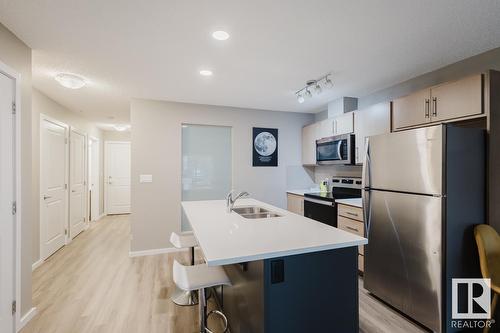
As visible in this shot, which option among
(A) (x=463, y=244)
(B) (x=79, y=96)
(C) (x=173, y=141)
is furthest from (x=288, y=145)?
(B) (x=79, y=96)

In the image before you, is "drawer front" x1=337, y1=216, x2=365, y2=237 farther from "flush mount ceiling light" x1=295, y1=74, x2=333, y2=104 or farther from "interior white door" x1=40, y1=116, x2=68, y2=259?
"interior white door" x1=40, y1=116, x2=68, y2=259

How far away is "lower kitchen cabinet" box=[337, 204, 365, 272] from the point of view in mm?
2822

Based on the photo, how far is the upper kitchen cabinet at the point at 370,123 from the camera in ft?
9.48

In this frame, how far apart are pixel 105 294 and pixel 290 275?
2.28 metres

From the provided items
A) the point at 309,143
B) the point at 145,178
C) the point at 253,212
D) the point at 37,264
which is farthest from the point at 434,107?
the point at 37,264

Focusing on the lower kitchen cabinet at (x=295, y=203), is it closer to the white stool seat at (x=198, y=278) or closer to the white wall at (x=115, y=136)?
the white stool seat at (x=198, y=278)

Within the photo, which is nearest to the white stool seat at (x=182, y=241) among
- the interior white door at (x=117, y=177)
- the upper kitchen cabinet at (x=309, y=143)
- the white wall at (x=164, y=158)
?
the white wall at (x=164, y=158)

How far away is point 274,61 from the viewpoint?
252 centimetres

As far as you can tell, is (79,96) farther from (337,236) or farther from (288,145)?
(337,236)

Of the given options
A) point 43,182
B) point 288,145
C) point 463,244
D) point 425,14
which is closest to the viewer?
point 425,14

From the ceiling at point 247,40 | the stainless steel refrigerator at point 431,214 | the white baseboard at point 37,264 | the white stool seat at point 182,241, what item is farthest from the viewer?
the white baseboard at point 37,264

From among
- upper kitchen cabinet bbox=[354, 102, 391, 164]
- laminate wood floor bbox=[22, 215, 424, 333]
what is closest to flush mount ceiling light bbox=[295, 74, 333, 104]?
upper kitchen cabinet bbox=[354, 102, 391, 164]

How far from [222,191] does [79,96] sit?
8.80ft

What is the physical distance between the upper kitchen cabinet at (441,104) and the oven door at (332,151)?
2.83ft
